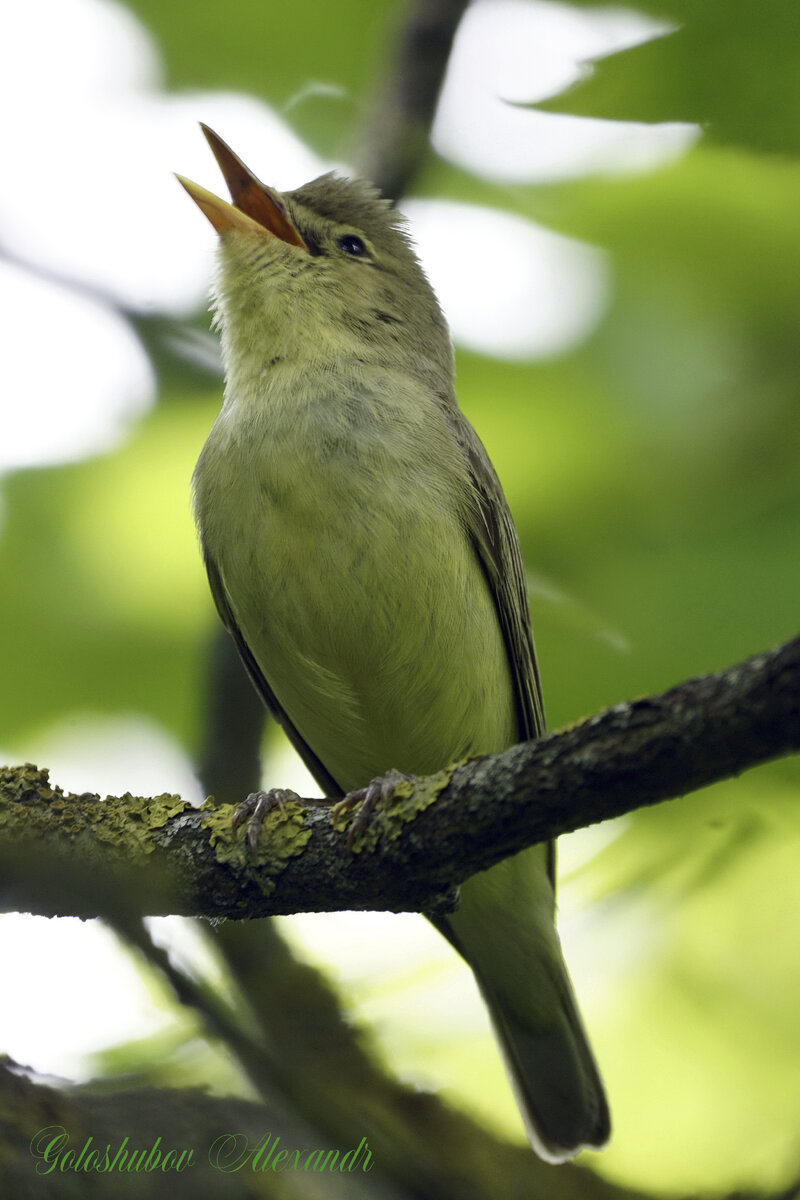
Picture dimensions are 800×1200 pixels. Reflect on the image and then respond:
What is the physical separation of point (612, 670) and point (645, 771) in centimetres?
157

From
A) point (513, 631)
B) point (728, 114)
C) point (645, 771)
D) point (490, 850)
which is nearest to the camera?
point (645, 771)

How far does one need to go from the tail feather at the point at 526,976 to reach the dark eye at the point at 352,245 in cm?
277

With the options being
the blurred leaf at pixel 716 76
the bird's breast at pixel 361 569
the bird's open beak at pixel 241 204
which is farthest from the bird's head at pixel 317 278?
the blurred leaf at pixel 716 76

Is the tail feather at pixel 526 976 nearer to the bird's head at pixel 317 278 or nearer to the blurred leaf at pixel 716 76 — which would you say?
the bird's head at pixel 317 278

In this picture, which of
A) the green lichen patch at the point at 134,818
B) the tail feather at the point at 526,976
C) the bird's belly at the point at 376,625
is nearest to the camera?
the green lichen patch at the point at 134,818

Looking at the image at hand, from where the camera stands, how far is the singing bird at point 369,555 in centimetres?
423

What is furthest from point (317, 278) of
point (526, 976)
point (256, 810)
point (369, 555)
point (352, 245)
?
point (526, 976)

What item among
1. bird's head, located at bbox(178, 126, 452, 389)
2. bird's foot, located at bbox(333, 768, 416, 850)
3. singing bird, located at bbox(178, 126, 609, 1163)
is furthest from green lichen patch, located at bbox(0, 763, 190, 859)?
bird's head, located at bbox(178, 126, 452, 389)

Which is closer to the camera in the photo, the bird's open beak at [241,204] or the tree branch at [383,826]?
the tree branch at [383,826]

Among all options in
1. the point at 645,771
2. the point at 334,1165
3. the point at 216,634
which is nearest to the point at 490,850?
the point at 645,771

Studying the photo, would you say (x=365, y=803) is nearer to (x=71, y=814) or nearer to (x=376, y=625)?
(x=71, y=814)

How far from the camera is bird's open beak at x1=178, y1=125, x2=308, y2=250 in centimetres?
499

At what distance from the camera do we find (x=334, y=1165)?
2.94m

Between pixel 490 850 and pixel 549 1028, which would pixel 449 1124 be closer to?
pixel 490 850
